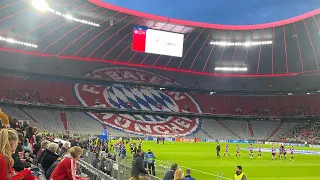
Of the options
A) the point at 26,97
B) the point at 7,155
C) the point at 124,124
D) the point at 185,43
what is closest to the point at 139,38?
the point at 185,43

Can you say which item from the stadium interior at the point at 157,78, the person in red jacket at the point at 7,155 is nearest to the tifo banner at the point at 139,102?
the stadium interior at the point at 157,78

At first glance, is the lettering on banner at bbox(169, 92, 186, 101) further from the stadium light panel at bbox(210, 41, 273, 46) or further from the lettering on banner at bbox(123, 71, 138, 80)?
the stadium light panel at bbox(210, 41, 273, 46)

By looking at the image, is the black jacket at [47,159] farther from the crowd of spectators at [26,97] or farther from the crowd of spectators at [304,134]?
the crowd of spectators at [304,134]

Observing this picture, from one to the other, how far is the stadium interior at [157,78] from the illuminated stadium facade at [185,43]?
19 cm

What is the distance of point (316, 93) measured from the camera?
6700cm

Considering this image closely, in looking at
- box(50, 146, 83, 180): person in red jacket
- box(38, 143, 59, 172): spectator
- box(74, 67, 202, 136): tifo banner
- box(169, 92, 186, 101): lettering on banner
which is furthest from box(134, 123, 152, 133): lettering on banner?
box(50, 146, 83, 180): person in red jacket

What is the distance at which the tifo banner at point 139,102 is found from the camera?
6122 cm

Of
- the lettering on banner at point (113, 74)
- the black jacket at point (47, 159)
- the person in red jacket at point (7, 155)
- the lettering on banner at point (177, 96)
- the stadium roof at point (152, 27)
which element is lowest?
the black jacket at point (47, 159)

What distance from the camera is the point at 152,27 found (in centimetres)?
5509

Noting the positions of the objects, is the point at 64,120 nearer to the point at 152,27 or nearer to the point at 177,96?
the point at 152,27

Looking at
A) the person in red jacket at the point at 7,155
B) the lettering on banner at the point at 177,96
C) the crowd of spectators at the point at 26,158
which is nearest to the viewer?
the person in red jacket at the point at 7,155

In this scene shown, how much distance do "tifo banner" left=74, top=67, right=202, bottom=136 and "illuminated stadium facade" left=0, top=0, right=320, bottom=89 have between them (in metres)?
2.52

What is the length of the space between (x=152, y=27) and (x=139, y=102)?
59.1 feet

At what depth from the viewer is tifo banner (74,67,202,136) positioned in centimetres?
6122
